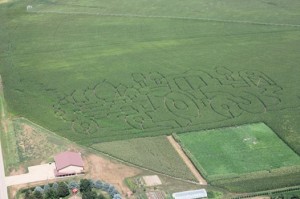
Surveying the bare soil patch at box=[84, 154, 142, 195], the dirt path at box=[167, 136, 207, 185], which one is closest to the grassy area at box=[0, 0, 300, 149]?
the dirt path at box=[167, 136, 207, 185]

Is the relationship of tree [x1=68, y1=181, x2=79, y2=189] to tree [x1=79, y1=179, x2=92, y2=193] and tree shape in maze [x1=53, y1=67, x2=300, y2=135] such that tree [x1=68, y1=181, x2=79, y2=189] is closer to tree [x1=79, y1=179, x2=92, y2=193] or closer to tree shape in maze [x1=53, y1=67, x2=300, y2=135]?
tree [x1=79, y1=179, x2=92, y2=193]

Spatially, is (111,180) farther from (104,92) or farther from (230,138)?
(104,92)

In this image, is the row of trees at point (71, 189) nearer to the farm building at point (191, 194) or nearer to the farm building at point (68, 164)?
the farm building at point (68, 164)

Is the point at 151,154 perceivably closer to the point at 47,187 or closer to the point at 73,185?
the point at 73,185

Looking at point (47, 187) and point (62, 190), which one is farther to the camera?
point (47, 187)

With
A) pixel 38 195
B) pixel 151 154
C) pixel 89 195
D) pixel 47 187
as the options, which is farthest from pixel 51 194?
pixel 151 154

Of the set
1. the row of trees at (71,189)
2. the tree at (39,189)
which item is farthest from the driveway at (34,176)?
the tree at (39,189)
